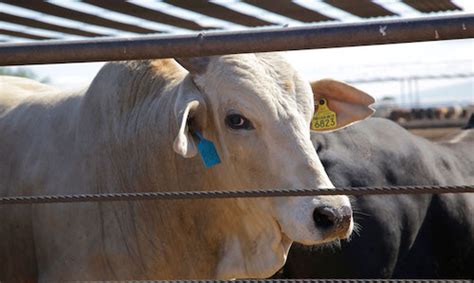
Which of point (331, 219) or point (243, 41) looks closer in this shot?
point (243, 41)

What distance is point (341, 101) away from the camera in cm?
477

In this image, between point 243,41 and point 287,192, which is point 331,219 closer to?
point 287,192

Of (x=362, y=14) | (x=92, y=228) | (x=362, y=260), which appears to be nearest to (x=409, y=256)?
(x=362, y=260)

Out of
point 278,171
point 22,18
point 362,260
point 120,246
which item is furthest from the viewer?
point 362,260

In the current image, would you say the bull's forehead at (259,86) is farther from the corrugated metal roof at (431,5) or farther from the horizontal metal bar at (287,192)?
the horizontal metal bar at (287,192)

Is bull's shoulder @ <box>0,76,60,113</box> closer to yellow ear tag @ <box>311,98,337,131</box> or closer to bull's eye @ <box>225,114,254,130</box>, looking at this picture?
bull's eye @ <box>225,114,254,130</box>

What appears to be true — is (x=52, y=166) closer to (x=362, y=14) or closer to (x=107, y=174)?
A: (x=107, y=174)

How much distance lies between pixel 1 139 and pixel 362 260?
219 centimetres

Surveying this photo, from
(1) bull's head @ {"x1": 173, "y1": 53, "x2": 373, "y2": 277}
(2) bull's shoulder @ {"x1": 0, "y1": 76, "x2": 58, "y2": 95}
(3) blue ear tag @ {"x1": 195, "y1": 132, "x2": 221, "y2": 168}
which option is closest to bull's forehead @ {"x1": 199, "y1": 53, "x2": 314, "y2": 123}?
(1) bull's head @ {"x1": 173, "y1": 53, "x2": 373, "y2": 277}

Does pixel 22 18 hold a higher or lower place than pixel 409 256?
higher

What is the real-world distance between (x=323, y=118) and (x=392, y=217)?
129cm

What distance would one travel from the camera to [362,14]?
14.4ft

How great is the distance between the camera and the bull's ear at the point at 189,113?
3801 mm

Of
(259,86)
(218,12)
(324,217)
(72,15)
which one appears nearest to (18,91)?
(72,15)
